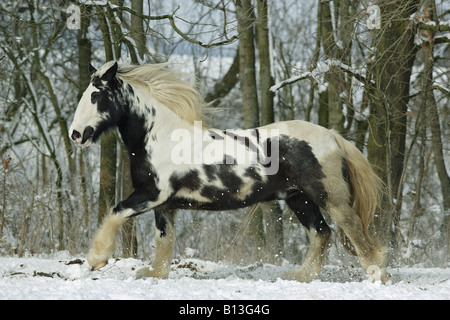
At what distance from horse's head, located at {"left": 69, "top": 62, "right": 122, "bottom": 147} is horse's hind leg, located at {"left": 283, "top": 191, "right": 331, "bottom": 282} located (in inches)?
82.9

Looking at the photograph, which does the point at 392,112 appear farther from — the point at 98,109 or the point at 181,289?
the point at 181,289

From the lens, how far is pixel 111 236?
550 centimetres

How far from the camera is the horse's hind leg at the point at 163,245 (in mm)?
5910

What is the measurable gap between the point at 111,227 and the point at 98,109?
3.84ft

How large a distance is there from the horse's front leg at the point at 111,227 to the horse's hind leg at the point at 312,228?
1629 millimetres

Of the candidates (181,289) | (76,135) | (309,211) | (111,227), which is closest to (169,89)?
(76,135)

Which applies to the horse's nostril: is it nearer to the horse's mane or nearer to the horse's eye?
the horse's eye

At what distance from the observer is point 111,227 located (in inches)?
217

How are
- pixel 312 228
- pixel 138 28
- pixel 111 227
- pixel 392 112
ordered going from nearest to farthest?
1. pixel 111 227
2. pixel 312 228
3. pixel 392 112
4. pixel 138 28

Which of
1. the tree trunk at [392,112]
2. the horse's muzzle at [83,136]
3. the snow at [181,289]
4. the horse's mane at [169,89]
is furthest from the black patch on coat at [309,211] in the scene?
the tree trunk at [392,112]

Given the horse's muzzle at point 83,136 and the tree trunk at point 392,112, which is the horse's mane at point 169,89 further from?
the tree trunk at point 392,112

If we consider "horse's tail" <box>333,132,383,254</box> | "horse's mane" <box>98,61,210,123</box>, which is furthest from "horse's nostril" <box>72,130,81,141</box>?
"horse's tail" <box>333,132,383,254</box>

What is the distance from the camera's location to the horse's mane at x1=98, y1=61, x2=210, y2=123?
594cm
